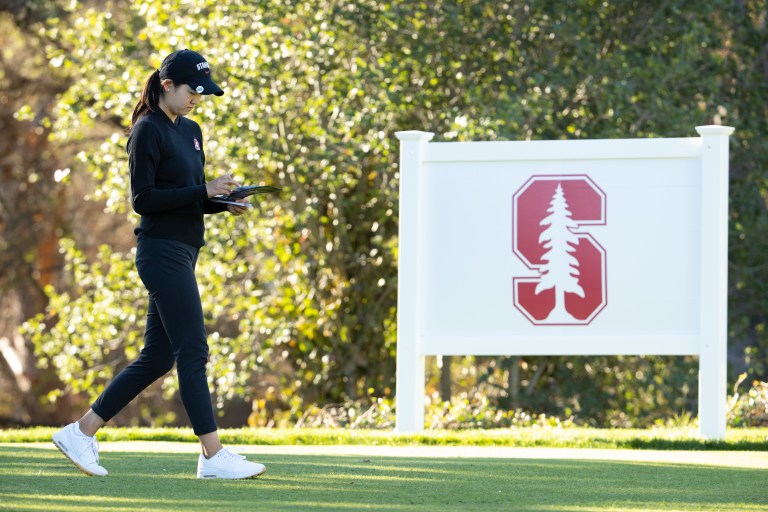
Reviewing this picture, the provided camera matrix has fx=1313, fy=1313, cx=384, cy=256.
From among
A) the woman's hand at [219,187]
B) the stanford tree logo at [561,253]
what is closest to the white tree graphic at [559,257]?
the stanford tree logo at [561,253]

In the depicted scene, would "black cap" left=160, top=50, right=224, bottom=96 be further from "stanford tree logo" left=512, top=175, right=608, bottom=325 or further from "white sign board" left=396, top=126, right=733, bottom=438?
"stanford tree logo" left=512, top=175, right=608, bottom=325

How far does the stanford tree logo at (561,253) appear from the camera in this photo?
25.8 ft

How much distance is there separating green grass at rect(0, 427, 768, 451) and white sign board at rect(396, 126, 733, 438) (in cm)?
28

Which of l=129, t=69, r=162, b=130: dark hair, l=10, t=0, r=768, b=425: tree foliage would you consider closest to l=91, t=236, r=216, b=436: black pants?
l=129, t=69, r=162, b=130: dark hair

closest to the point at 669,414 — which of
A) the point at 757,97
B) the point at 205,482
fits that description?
the point at 757,97

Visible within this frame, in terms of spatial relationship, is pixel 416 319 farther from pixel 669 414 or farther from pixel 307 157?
pixel 669 414

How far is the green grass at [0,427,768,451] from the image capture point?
24.3ft

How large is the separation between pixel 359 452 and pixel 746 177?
25.5ft

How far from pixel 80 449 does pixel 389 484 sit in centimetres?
132

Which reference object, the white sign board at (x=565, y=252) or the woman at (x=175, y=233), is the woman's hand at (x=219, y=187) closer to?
the woman at (x=175, y=233)

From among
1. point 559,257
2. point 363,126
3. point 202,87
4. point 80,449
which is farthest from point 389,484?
point 363,126

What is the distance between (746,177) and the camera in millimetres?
13250

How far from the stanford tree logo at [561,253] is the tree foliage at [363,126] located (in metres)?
3.45

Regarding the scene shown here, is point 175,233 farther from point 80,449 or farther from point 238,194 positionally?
point 80,449
